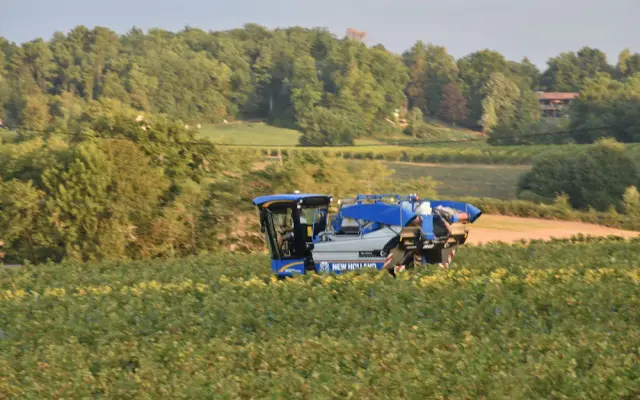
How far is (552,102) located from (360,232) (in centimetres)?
14513

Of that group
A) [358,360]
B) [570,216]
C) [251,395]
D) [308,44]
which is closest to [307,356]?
[358,360]

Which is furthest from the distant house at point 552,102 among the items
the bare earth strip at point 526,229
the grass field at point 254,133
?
the bare earth strip at point 526,229

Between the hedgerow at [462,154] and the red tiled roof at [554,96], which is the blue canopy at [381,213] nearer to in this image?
the hedgerow at [462,154]

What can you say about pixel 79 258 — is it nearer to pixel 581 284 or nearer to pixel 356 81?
pixel 581 284

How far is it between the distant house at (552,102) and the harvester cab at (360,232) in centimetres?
13272

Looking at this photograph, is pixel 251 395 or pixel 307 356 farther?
pixel 307 356

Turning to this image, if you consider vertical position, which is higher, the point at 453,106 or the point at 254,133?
the point at 453,106

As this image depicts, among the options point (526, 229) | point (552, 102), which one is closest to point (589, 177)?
point (526, 229)

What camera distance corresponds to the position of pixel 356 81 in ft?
458

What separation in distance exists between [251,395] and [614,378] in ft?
12.5

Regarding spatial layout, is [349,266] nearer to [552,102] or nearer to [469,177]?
[469,177]

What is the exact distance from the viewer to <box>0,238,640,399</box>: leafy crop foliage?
10.2 m

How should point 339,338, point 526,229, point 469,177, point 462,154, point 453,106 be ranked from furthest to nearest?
point 453,106 < point 462,154 < point 469,177 < point 526,229 < point 339,338

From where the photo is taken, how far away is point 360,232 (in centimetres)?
2048
